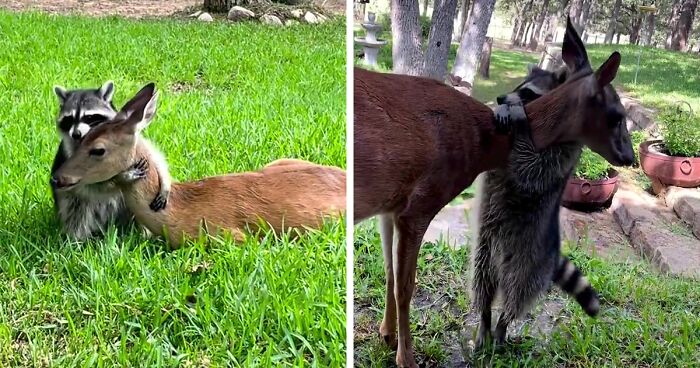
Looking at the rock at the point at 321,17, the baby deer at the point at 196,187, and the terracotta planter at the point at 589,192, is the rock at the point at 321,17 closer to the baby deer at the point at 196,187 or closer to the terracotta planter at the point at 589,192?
the baby deer at the point at 196,187

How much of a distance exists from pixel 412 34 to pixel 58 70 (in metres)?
0.69

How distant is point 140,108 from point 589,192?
0.71 meters

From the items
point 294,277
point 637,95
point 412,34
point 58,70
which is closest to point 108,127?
point 58,70

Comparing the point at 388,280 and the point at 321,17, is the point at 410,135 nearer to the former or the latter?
the point at 388,280

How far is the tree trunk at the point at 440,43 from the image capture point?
91cm

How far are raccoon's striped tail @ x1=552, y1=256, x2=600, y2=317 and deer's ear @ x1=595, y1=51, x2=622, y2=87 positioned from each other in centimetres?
27

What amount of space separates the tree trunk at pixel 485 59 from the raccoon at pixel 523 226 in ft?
0.16

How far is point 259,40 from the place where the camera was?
1345 mm

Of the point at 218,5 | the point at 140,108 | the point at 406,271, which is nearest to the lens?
the point at 406,271

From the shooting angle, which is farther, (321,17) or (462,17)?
(321,17)

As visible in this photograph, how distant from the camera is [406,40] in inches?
36.2

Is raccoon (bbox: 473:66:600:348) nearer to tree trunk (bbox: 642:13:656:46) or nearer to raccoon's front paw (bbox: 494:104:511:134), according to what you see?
raccoon's front paw (bbox: 494:104:511:134)

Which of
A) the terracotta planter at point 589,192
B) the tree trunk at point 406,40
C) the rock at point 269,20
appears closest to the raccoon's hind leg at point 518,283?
the terracotta planter at point 589,192

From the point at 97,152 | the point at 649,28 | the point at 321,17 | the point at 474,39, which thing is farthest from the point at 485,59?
the point at 97,152
